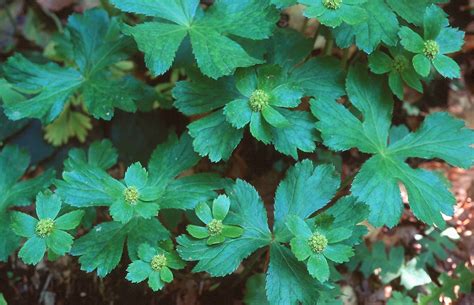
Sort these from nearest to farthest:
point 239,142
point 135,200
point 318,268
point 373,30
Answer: point 318,268, point 135,200, point 373,30, point 239,142

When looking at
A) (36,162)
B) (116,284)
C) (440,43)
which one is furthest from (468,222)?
(36,162)

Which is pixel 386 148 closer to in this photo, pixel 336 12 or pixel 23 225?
pixel 336 12

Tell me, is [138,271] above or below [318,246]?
below

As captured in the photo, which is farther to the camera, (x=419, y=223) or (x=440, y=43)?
(x=419, y=223)

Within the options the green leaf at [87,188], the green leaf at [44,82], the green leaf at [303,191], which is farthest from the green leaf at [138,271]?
the green leaf at [44,82]

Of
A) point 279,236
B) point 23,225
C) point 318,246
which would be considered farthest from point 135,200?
Result: point 318,246

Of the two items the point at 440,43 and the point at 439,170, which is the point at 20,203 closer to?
the point at 440,43
